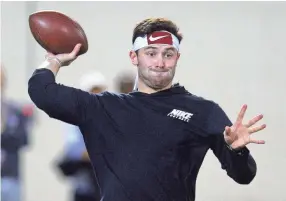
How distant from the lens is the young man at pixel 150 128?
190 centimetres

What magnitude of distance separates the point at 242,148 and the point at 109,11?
3.05m

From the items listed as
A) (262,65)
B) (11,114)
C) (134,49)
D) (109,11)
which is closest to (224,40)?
(262,65)

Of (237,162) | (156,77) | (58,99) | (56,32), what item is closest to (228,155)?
(237,162)

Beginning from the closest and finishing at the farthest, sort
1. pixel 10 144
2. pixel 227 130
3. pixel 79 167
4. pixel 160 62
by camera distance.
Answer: pixel 227 130 → pixel 160 62 → pixel 79 167 → pixel 10 144

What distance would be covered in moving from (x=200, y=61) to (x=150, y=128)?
282cm

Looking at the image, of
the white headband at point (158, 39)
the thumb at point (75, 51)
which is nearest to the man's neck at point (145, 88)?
the white headband at point (158, 39)

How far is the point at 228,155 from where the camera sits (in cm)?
192

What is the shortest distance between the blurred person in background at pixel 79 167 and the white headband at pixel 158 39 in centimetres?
110

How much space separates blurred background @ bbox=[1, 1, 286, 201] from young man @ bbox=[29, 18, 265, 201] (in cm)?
263

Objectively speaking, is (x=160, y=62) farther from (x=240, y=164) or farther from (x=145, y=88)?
(x=240, y=164)

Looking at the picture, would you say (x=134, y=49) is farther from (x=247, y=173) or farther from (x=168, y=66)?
(x=247, y=173)

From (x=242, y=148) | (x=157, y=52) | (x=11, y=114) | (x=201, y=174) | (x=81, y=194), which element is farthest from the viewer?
(x=201, y=174)

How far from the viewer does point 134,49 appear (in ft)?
6.86

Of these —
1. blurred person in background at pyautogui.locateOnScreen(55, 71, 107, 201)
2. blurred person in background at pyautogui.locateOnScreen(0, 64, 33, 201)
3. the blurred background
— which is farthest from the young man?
the blurred background
